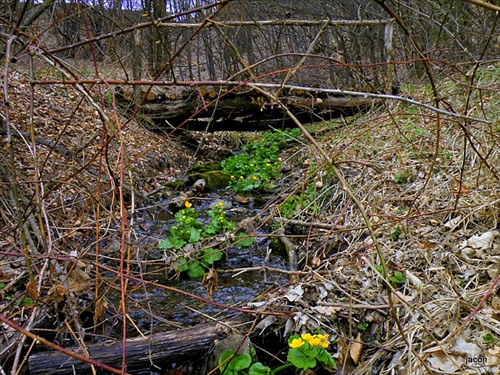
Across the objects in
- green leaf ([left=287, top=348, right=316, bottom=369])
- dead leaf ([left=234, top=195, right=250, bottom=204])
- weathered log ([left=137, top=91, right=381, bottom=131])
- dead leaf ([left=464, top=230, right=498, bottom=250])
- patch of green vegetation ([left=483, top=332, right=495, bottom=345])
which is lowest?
dead leaf ([left=234, top=195, right=250, bottom=204])

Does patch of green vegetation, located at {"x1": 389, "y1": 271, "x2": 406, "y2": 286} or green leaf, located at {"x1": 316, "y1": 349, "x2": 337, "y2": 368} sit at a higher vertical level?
patch of green vegetation, located at {"x1": 389, "y1": 271, "x2": 406, "y2": 286}

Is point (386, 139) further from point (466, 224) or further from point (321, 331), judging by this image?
point (321, 331)

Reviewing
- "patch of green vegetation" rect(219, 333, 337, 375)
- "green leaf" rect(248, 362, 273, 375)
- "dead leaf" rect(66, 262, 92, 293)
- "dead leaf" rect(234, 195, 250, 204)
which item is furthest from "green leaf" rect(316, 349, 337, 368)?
"dead leaf" rect(234, 195, 250, 204)

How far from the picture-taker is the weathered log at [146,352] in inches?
88.9

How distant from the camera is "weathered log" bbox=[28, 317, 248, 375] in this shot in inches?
88.9

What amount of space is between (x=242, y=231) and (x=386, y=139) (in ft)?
7.98

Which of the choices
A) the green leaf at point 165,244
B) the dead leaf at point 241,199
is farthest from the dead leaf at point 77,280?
the dead leaf at point 241,199

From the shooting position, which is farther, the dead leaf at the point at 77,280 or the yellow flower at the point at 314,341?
the dead leaf at the point at 77,280

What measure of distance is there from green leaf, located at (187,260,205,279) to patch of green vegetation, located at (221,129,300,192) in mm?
2320

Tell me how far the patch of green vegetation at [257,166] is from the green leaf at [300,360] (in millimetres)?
3574

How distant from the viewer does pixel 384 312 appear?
2553mm

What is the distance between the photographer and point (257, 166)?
731cm

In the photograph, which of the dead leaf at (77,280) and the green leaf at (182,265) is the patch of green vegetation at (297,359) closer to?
the dead leaf at (77,280)

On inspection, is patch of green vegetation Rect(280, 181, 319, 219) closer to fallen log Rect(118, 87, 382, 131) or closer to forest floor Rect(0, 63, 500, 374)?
forest floor Rect(0, 63, 500, 374)
